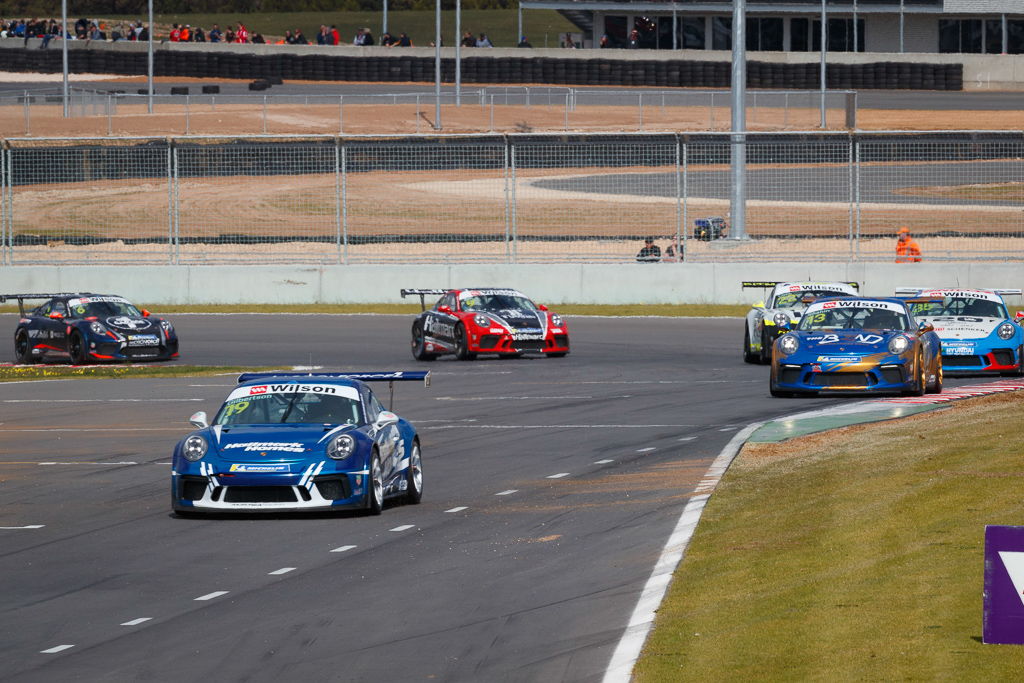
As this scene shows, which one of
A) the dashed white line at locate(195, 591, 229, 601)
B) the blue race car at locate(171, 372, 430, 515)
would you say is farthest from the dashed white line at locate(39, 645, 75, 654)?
the blue race car at locate(171, 372, 430, 515)

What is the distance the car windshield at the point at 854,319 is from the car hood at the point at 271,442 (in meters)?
9.39

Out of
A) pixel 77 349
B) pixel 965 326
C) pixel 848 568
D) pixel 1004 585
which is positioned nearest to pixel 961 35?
pixel 965 326

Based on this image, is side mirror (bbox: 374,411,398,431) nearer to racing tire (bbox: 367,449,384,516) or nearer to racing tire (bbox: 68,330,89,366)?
racing tire (bbox: 367,449,384,516)

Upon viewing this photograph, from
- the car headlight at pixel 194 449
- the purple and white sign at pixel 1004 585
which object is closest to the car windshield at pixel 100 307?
the car headlight at pixel 194 449

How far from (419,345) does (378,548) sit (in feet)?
50.6

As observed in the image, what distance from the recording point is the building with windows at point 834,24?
78.6 meters

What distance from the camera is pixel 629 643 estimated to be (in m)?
7.52

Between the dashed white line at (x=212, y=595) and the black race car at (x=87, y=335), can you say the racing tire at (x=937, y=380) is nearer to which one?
the dashed white line at (x=212, y=595)

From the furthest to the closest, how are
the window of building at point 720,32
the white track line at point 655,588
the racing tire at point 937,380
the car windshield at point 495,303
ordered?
1. the window of building at point 720,32
2. the car windshield at point 495,303
3. the racing tire at point 937,380
4. the white track line at point 655,588

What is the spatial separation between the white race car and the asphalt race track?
2258 mm

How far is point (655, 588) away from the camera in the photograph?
8.80m

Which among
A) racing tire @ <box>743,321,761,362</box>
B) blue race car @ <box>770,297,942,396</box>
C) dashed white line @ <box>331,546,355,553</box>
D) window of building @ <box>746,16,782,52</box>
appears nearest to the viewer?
dashed white line @ <box>331,546,355,553</box>

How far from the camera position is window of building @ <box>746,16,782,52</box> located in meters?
80.0

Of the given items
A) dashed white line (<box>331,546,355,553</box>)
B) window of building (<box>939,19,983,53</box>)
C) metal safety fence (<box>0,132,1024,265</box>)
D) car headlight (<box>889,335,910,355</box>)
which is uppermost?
window of building (<box>939,19,983,53</box>)
